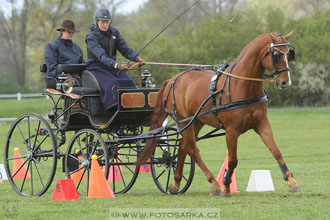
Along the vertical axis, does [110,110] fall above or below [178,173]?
above

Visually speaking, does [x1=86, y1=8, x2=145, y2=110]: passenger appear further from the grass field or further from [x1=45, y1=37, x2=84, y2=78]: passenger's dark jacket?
the grass field

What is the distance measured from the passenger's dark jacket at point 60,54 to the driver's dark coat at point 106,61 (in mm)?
703

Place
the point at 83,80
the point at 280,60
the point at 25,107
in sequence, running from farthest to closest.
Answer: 1. the point at 25,107
2. the point at 83,80
3. the point at 280,60

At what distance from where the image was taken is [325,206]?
22.9ft

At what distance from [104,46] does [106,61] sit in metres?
0.48

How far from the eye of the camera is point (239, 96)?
797 centimetres

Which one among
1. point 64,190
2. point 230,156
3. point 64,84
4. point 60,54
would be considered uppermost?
point 60,54

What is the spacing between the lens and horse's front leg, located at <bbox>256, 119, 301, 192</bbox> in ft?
25.4

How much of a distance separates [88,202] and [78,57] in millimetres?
2945

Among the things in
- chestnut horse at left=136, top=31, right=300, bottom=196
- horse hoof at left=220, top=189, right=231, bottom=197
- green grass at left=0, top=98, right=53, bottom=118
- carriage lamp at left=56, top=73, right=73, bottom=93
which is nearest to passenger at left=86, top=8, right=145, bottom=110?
carriage lamp at left=56, top=73, right=73, bottom=93

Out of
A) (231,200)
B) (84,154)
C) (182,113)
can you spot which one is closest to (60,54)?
(84,154)

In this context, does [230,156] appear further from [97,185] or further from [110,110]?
[110,110]

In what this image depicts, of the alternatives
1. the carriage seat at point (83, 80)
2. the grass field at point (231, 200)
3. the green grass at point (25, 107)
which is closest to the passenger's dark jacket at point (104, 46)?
the carriage seat at point (83, 80)

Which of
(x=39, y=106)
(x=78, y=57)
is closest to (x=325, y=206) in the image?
(x=78, y=57)
